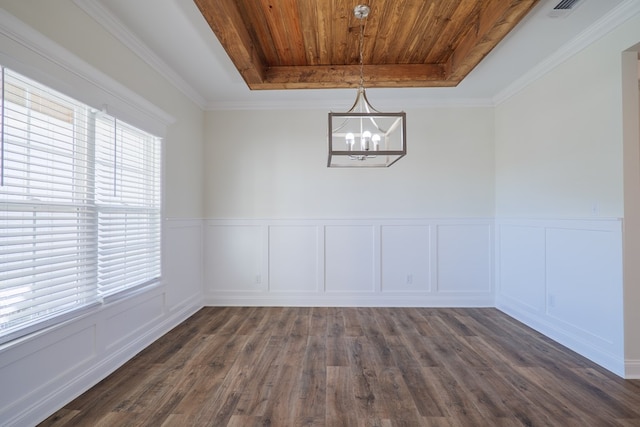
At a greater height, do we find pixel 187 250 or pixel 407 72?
pixel 407 72

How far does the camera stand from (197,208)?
3.89 metres

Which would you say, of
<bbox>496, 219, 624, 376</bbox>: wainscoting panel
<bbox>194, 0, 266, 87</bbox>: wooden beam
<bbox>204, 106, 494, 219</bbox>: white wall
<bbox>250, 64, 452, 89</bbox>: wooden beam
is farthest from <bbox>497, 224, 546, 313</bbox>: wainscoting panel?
<bbox>194, 0, 266, 87</bbox>: wooden beam

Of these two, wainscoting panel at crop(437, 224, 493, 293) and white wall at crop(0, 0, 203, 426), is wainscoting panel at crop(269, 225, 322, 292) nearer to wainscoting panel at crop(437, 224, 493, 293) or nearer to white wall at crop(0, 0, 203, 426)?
white wall at crop(0, 0, 203, 426)

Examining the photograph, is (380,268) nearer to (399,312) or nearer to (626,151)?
(399,312)

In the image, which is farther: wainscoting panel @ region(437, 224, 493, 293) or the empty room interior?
wainscoting panel @ region(437, 224, 493, 293)

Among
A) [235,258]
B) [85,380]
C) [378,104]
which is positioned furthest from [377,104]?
[85,380]

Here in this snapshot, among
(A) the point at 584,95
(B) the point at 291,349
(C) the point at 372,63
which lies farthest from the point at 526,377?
(C) the point at 372,63

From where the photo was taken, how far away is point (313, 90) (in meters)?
3.61

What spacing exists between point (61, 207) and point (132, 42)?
1.59 metres

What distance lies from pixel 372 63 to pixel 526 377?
10.7 ft

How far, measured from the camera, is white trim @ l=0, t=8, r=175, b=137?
1.59 metres

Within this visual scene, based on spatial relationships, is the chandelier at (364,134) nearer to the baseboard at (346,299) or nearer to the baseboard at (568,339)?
the baseboard at (346,299)

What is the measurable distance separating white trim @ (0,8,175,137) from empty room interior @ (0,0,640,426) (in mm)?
15

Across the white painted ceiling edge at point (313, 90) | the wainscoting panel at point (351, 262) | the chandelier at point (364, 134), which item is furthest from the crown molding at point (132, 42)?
the chandelier at point (364, 134)
